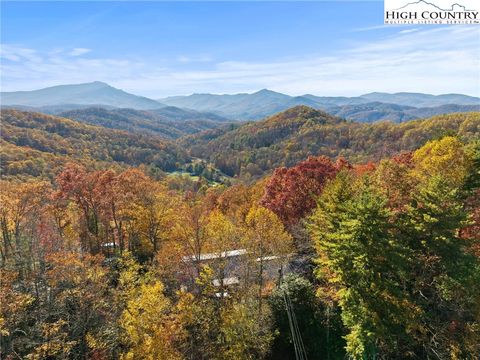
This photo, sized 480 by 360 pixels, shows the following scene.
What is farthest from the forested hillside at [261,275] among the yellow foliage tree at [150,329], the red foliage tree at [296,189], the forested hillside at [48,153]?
the forested hillside at [48,153]

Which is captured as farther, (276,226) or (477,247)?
(276,226)

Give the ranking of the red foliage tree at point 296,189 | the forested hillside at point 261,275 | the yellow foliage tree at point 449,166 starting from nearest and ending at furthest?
the forested hillside at point 261,275 < the yellow foliage tree at point 449,166 < the red foliage tree at point 296,189

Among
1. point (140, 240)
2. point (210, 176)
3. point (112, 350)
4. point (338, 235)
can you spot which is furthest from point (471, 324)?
point (210, 176)

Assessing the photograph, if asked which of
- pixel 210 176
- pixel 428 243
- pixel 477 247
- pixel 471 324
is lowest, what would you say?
pixel 210 176

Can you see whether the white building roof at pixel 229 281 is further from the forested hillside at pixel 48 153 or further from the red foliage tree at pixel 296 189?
the forested hillside at pixel 48 153

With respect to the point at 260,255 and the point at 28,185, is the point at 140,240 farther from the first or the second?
the point at 260,255

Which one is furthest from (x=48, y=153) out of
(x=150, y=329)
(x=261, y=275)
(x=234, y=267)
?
(x=150, y=329)

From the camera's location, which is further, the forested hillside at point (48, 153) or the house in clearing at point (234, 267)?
the forested hillside at point (48, 153)

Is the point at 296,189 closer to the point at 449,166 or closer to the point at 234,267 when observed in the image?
the point at 234,267
